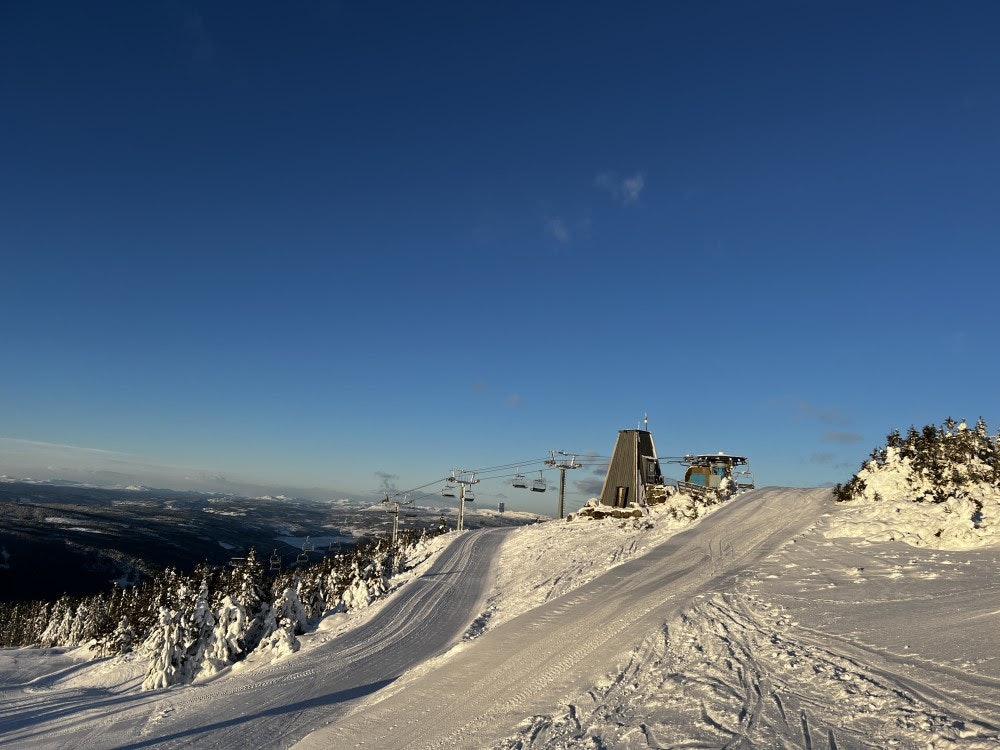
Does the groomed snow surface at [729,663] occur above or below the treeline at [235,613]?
above

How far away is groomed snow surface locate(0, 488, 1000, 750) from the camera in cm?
727

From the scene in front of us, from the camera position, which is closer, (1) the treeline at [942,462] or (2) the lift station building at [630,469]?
(1) the treeline at [942,462]

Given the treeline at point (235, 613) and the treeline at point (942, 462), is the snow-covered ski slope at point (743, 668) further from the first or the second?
the treeline at point (235, 613)

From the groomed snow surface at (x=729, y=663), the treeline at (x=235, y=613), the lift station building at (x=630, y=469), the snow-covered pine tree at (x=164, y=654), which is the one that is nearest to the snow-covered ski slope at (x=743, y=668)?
the groomed snow surface at (x=729, y=663)

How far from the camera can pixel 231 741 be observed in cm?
1304

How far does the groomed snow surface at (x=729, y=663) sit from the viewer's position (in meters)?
7.27

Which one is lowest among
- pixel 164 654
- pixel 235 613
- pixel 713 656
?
pixel 164 654

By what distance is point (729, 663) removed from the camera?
368 inches

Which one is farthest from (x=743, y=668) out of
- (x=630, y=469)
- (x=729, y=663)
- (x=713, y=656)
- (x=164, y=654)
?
(x=630, y=469)

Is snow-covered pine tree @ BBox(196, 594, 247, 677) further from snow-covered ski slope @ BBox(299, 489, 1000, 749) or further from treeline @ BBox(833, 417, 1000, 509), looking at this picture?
treeline @ BBox(833, 417, 1000, 509)

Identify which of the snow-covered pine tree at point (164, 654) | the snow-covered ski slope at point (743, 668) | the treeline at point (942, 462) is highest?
the treeline at point (942, 462)

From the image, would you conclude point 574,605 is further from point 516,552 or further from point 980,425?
point 516,552

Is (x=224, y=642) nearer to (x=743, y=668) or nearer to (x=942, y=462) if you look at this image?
(x=743, y=668)

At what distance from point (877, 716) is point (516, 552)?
96.8 feet
